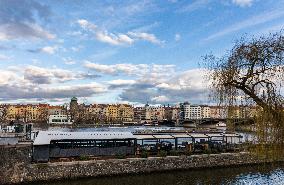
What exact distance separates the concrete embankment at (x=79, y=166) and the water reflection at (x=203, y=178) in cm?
105

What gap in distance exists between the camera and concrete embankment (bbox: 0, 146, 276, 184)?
129 ft

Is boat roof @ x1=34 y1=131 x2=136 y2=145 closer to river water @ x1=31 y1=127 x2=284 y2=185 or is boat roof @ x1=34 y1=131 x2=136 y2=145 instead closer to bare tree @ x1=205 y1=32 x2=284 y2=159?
river water @ x1=31 y1=127 x2=284 y2=185

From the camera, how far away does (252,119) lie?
23766 millimetres

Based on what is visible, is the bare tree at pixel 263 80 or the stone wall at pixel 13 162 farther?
the stone wall at pixel 13 162

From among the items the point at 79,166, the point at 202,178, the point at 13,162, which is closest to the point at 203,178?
the point at 202,178

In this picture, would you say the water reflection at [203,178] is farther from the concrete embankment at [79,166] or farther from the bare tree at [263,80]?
the bare tree at [263,80]

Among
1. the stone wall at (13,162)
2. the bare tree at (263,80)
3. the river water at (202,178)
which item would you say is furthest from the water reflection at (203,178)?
the bare tree at (263,80)

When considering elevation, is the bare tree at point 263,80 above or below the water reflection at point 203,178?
above

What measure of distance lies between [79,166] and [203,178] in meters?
13.2

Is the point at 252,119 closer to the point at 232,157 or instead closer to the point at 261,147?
the point at 261,147

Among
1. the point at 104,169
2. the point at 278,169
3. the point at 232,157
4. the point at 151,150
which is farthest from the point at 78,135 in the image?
the point at 278,169

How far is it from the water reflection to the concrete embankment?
Result: 3.44ft

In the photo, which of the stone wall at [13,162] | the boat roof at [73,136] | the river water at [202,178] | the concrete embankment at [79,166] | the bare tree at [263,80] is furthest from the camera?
the boat roof at [73,136]

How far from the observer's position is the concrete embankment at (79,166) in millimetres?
39188
